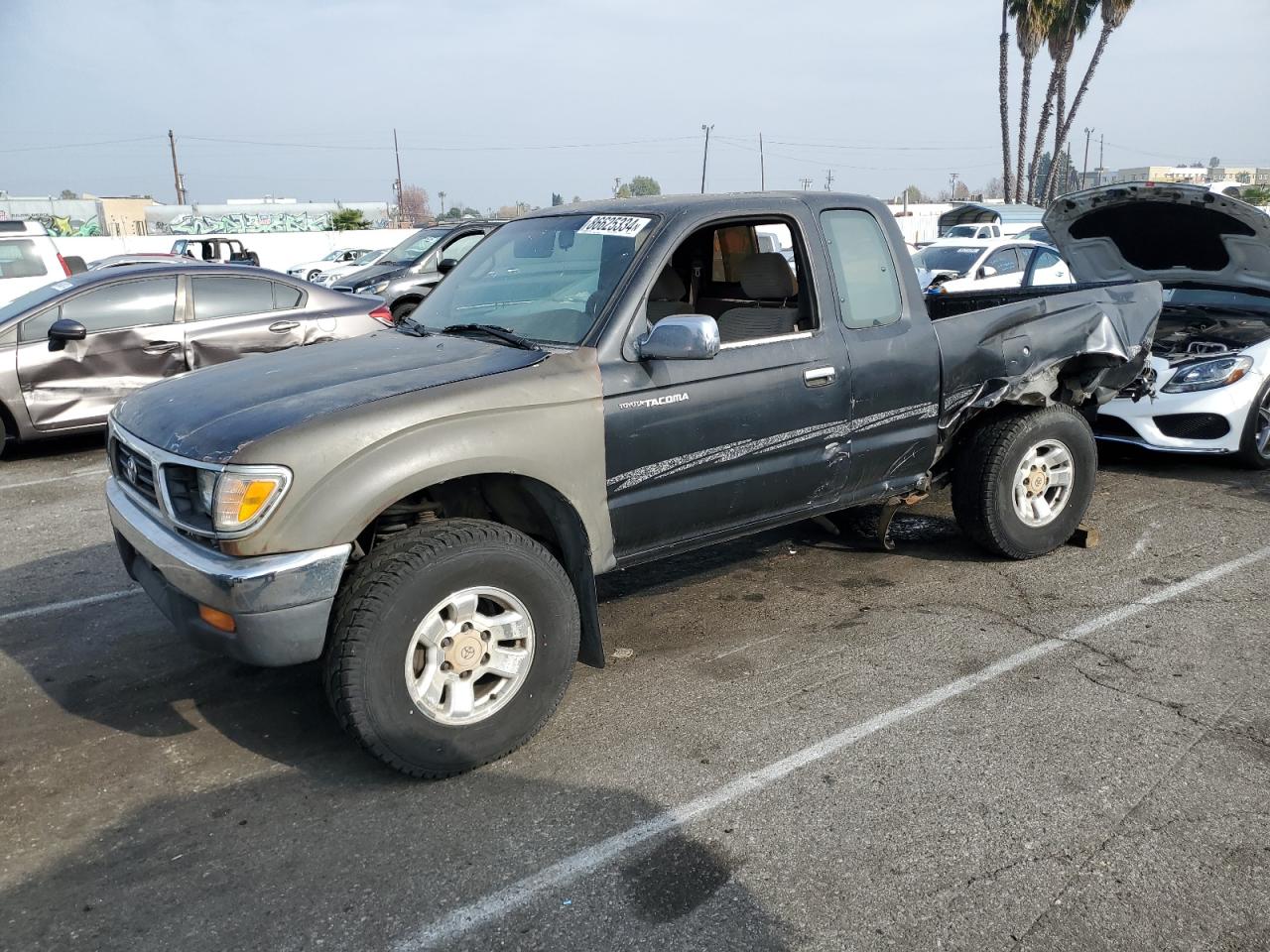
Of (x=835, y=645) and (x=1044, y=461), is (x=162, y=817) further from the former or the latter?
(x=1044, y=461)

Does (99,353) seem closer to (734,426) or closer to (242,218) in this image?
(734,426)

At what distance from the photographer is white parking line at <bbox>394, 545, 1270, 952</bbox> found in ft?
8.98

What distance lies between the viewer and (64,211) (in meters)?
58.8

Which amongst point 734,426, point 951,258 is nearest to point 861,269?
point 734,426

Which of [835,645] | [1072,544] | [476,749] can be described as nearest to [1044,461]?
[1072,544]

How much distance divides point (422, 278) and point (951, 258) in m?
7.72

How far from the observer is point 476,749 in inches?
135

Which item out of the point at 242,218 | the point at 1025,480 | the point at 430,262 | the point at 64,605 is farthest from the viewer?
the point at 242,218

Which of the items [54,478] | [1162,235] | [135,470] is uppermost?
[1162,235]

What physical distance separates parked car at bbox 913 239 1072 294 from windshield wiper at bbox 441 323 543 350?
1075cm

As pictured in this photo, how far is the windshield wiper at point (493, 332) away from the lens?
3.92 meters

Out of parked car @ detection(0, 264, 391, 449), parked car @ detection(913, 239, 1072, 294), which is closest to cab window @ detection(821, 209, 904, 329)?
parked car @ detection(0, 264, 391, 449)

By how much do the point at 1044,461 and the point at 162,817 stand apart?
4364mm

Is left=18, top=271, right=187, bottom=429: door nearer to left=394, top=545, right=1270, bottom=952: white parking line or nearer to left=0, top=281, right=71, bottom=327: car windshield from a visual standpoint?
left=0, top=281, right=71, bottom=327: car windshield
